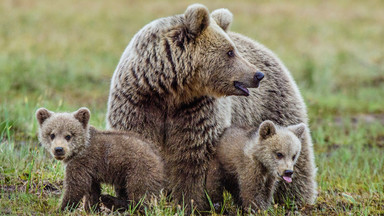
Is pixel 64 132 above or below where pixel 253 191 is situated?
above

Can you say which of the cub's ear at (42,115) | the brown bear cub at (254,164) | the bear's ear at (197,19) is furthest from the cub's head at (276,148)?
the cub's ear at (42,115)

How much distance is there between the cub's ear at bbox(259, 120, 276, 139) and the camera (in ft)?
18.9

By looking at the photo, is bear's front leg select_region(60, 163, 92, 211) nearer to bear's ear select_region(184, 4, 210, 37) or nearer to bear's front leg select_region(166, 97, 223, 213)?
bear's front leg select_region(166, 97, 223, 213)

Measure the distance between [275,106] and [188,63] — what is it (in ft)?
5.07

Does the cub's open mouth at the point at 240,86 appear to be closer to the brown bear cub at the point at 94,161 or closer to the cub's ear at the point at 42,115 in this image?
the brown bear cub at the point at 94,161

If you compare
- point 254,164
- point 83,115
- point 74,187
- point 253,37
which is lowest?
point 253,37

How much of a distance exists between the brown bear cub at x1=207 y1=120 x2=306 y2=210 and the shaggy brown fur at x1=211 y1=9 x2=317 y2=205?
64cm

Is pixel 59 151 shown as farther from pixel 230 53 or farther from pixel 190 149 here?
pixel 230 53

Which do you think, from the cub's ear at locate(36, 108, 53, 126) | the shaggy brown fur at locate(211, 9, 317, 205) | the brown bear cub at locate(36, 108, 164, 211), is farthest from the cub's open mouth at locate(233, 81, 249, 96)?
the cub's ear at locate(36, 108, 53, 126)

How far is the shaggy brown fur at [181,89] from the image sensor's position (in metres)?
5.88

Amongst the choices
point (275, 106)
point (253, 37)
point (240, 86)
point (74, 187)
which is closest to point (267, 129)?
point (240, 86)

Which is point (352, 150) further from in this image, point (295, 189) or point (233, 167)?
point (233, 167)

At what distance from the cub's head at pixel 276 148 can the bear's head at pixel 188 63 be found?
19.0 inches

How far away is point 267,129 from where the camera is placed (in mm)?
5809
